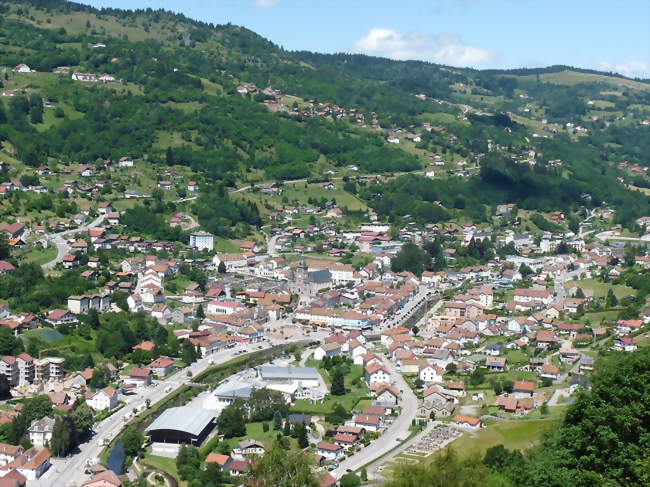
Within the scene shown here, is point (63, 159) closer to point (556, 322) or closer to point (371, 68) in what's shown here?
point (556, 322)

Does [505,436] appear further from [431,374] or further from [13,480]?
[13,480]


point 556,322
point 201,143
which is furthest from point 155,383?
point 201,143

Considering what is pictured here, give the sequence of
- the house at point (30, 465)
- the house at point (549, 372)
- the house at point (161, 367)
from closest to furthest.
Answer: the house at point (30, 465)
the house at point (549, 372)
the house at point (161, 367)

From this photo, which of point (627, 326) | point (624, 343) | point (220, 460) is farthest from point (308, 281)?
point (220, 460)

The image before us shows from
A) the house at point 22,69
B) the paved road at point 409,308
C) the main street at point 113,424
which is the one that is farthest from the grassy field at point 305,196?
the main street at point 113,424

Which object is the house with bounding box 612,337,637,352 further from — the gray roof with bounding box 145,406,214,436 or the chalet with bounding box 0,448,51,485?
the chalet with bounding box 0,448,51,485

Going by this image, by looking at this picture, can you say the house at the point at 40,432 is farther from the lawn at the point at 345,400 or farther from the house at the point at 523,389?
the house at the point at 523,389
